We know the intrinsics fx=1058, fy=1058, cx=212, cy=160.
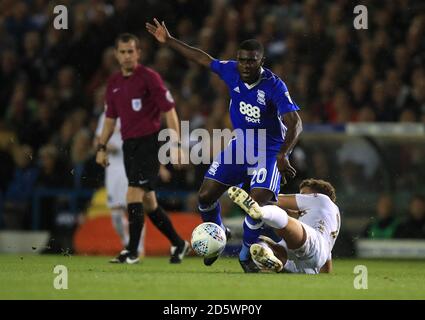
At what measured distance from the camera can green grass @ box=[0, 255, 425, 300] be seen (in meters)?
→ 7.13

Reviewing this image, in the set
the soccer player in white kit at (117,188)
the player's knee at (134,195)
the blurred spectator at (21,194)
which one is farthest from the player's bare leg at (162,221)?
the blurred spectator at (21,194)

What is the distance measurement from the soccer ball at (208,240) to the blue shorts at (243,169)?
0.53 meters

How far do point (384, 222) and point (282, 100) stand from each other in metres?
4.74

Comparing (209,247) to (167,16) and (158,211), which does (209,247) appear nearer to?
(158,211)

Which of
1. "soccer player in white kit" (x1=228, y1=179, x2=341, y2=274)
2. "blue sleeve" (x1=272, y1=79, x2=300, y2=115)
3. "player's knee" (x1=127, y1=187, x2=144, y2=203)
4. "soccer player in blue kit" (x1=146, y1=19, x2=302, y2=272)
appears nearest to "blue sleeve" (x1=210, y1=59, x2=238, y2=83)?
"soccer player in blue kit" (x1=146, y1=19, x2=302, y2=272)

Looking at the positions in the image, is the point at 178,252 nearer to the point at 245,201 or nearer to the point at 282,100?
the point at 282,100

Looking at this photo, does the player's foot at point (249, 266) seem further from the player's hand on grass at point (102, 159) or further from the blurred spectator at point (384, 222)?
the blurred spectator at point (384, 222)

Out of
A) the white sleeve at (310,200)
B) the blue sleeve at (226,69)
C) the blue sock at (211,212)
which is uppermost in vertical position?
the blue sleeve at (226,69)

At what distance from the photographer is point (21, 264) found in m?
10.5

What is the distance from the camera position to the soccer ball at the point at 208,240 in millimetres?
8961

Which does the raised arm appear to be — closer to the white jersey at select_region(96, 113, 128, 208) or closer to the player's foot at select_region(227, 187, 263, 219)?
the player's foot at select_region(227, 187, 263, 219)

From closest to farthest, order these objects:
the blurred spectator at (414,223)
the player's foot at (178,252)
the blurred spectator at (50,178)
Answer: the player's foot at (178,252) < the blurred spectator at (414,223) < the blurred spectator at (50,178)

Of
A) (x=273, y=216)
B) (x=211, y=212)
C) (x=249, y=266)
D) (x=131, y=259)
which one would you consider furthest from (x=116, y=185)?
(x=273, y=216)

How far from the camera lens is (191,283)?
7.98 metres
